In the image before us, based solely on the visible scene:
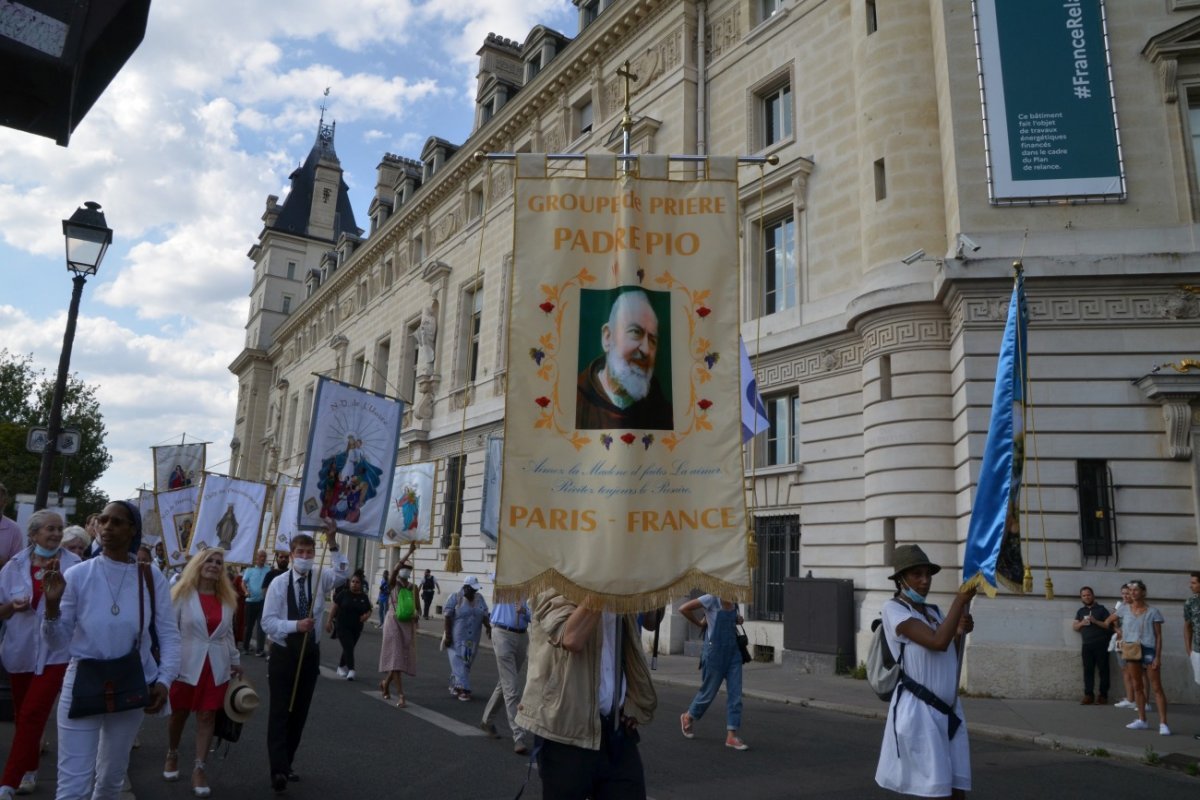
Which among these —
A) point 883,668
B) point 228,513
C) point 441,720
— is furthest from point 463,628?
point 883,668

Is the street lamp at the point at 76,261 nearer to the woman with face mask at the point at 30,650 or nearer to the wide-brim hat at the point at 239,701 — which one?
the woman with face mask at the point at 30,650

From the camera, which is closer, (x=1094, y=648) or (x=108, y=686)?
(x=108, y=686)

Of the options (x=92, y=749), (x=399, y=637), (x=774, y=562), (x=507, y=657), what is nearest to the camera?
(x=92, y=749)

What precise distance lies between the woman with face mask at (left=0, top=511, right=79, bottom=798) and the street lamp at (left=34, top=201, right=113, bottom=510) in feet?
15.6

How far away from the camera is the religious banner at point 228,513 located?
15.8 metres

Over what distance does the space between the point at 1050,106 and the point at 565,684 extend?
15.2 meters

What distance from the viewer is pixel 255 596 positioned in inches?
658

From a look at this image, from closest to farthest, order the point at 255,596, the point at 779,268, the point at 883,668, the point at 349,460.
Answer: the point at 883,668 → the point at 349,460 → the point at 255,596 → the point at 779,268

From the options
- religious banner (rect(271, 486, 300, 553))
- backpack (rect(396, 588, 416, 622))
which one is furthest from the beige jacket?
religious banner (rect(271, 486, 300, 553))

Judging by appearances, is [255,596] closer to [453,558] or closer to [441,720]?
[441,720]

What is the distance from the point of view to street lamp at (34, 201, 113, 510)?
428 inches

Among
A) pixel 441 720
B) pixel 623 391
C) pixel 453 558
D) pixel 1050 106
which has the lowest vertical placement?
pixel 441 720

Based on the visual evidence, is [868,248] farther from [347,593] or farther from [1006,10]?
[347,593]

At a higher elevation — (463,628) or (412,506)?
(412,506)
